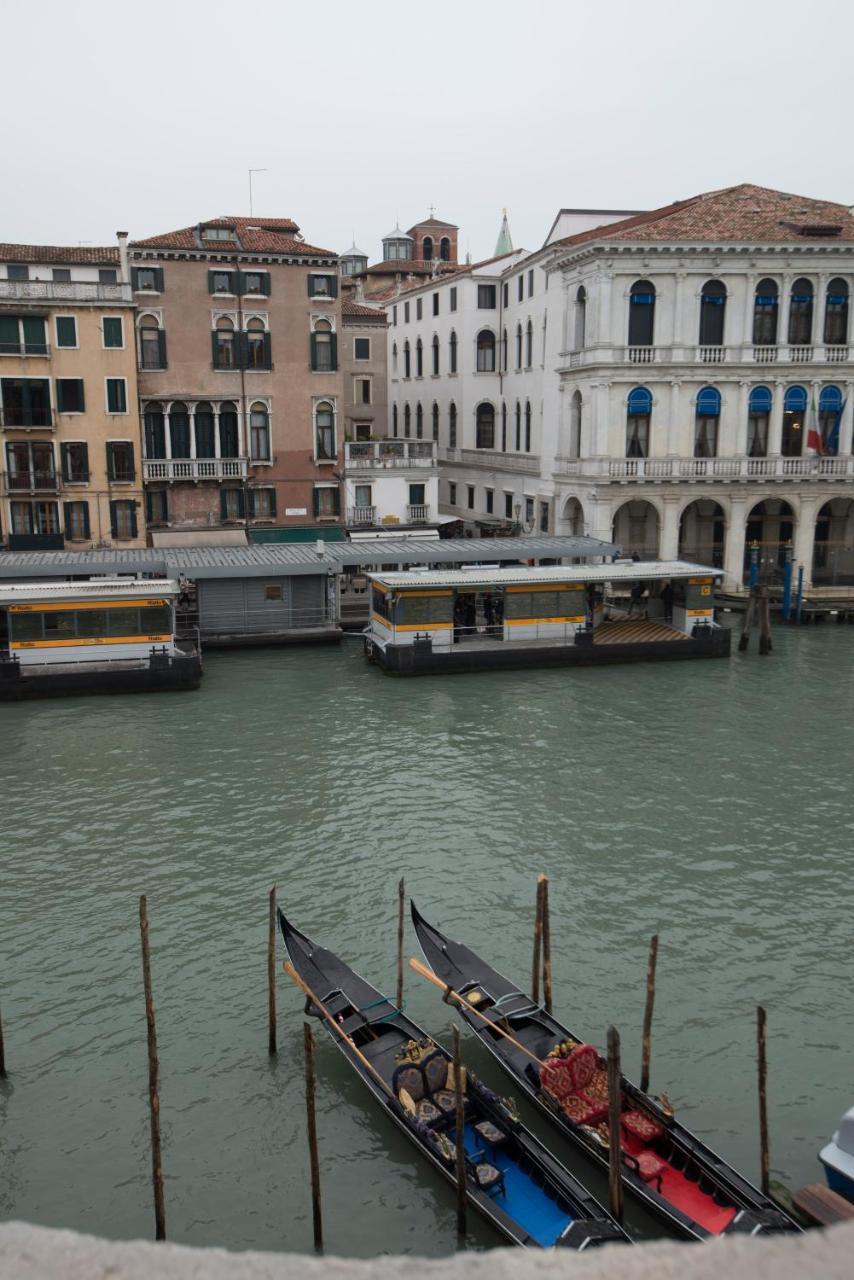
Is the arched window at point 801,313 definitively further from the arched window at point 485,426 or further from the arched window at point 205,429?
the arched window at point 205,429

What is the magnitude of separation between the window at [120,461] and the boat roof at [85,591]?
427 inches

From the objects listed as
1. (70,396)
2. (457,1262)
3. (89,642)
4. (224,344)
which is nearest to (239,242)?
(224,344)

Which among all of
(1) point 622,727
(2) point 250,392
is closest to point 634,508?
(2) point 250,392

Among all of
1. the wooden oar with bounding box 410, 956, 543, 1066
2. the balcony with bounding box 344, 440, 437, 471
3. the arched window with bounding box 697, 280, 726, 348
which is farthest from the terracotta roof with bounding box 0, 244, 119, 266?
the wooden oar with bounding box 410, 956, 543, 1066

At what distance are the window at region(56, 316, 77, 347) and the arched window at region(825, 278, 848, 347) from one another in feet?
88.2

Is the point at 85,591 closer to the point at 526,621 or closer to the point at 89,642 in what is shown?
the point at 89,642

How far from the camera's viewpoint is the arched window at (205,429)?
136 ft

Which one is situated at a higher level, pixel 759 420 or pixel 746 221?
pixel 746 221

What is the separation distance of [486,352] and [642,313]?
13.9 metres

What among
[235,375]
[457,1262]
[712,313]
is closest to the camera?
[457,1262]

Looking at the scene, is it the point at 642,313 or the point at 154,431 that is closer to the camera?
the point at 642,313

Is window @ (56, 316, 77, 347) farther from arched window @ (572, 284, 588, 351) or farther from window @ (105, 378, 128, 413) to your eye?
arched window @ (572, 284, 588, 351)

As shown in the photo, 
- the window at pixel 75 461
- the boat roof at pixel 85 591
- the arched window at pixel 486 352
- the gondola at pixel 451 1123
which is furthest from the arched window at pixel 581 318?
the gondola at pixel 451 1123

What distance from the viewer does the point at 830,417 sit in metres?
40.8
